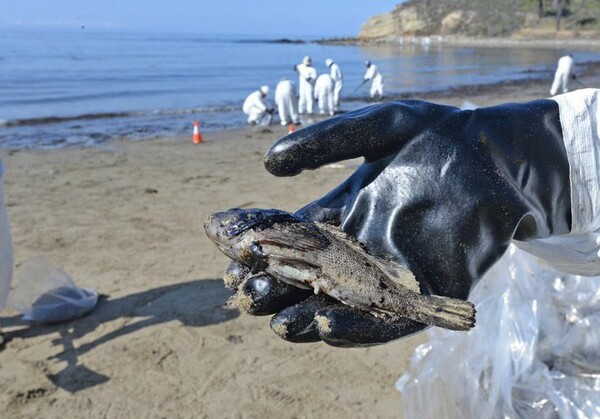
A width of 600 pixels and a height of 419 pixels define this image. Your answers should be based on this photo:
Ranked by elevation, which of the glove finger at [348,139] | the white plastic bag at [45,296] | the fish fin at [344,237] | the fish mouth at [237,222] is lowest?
the white plastic bag at [45,296]

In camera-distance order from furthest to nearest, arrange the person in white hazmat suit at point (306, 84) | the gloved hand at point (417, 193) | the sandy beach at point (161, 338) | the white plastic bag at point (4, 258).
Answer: the person in white hazmat suit at point (306, 84) < the white plastic bag at point (4, 258) < the sandy beach at point (161, 338) < the gloved hand at point (417, 193)

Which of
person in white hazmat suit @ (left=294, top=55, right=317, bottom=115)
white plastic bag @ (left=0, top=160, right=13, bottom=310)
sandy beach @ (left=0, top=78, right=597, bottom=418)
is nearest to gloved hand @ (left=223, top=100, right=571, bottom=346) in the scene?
sandy beach @ (left=0, top=78, right=597, bottom=418)

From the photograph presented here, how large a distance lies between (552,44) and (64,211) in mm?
63457

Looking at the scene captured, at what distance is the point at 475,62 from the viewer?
4491 centimetres

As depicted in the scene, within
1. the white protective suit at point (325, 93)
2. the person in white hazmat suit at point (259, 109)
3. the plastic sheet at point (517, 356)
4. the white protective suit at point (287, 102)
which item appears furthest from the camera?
the white protective suit at point (325, 93)

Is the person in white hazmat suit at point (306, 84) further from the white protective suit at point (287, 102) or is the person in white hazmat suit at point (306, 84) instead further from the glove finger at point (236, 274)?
the glove finger at point (236, 274)

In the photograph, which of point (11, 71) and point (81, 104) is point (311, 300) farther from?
point (11, 71)

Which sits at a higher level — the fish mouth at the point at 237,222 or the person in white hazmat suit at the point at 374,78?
the fish mouth at the point at 237,222

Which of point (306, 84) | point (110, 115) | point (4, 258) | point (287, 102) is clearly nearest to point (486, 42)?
point (306, 84)

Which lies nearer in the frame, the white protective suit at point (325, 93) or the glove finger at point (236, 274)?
the glove finger at point (236, 274)

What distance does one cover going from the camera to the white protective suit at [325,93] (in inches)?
747

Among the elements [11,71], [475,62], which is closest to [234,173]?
[11,71]

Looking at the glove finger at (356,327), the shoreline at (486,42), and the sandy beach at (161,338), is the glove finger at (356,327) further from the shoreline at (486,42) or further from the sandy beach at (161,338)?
the shoreline at (486,42)

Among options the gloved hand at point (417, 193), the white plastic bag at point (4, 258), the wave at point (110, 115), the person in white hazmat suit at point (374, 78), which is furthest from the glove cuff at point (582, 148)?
the person in white hazmat suit at point (374, 78)
